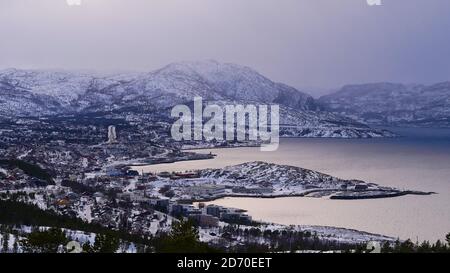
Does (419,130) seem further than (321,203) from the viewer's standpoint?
Yes

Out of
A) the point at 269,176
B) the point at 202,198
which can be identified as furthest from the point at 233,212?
the point at 269,176

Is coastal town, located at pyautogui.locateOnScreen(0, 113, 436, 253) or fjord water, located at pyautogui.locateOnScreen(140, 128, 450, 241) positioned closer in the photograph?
coastal town, located at pyautogui.locateOnScreen(0, 113, 436, 253)

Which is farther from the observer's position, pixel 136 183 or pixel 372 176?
pixel 372 176

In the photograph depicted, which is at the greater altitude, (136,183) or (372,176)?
(136,183)

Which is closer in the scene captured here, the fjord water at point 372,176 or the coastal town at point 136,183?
the coastal town at point 136,183

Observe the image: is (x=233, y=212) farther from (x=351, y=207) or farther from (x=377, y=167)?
(x=377, y=167)

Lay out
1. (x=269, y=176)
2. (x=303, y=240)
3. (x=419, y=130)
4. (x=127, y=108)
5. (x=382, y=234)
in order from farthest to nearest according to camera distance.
Result: 1. (x=127, y=108)
2. (x=419, y=130)
3. (x=269, y=176)
4. (x=382, y=234)
5. (x=303, y=240)

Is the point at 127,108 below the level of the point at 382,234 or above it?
above
